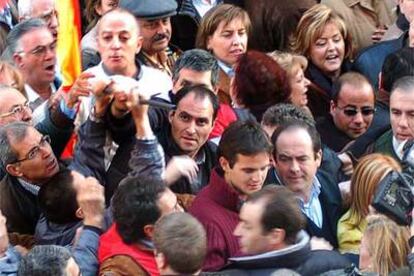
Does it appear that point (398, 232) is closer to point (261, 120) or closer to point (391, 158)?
point (391, 158)

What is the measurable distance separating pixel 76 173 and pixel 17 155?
35 cm

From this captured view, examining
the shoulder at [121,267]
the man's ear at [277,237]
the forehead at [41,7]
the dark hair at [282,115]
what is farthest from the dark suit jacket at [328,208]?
the forehead at [41,7]

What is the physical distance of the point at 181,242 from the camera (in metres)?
6.90

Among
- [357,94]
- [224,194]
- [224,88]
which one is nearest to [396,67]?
[357,94]

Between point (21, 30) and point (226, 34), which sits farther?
point (226, 34)

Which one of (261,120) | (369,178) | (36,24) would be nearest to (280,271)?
(369,178)

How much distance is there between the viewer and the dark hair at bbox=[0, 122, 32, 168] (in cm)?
828

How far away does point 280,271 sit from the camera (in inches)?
275

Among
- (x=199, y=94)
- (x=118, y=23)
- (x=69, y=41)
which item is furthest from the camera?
(x=69, y=41)

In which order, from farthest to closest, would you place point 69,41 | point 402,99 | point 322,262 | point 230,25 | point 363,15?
point 363,15 → point 230,25 → point 69,41 → point 402,99 → point 322,262

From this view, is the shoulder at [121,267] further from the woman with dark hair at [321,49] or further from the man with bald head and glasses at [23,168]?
the woman with dark hair at [321,49]

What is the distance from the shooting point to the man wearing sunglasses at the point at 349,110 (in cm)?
970

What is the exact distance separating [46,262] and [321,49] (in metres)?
3.74

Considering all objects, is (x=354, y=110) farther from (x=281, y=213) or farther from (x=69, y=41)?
(x=281, y=213)
